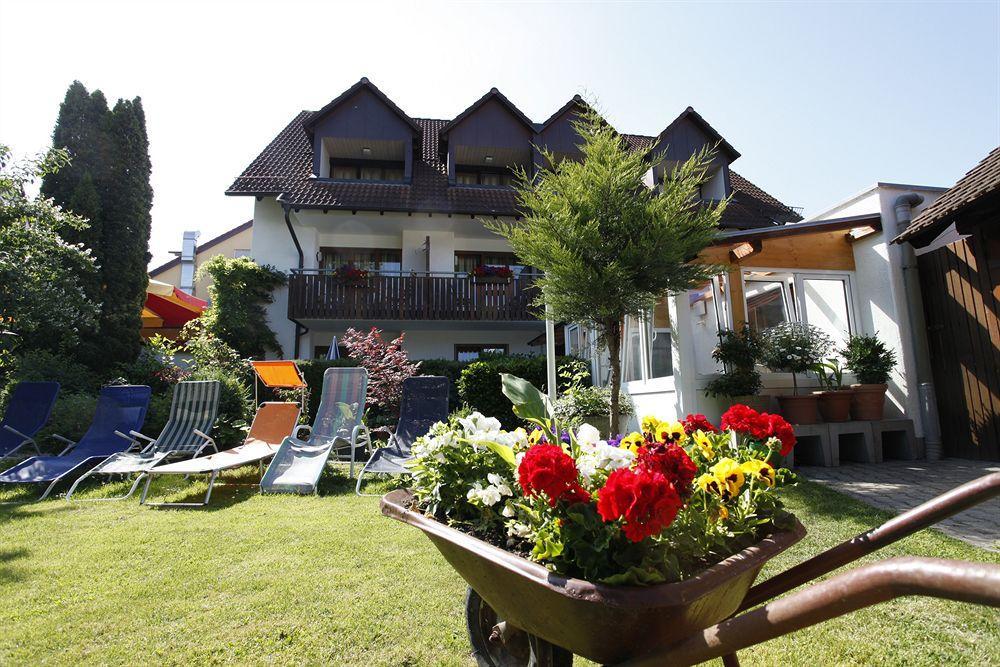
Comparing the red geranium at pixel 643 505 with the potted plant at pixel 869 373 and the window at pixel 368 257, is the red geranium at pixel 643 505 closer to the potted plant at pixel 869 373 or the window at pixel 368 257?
the potted plant at pixel 869 373

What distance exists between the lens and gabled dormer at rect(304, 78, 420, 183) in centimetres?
1309

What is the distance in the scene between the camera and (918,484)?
4594 mm

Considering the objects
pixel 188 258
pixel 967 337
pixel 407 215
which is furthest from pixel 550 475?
pixel 188 258

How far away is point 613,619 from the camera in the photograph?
1.10 meters

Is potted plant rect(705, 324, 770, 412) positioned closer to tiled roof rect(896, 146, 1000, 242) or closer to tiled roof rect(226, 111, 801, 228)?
tiled roof rect(896, 146, 1000, 242)

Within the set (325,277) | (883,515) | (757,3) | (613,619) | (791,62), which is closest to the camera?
(613,619)

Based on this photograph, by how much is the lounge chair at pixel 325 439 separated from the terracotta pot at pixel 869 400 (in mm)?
6103

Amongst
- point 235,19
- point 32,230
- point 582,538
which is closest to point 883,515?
point 582,538

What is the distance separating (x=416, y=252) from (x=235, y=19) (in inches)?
380

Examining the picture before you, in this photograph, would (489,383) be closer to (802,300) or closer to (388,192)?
(802,300)

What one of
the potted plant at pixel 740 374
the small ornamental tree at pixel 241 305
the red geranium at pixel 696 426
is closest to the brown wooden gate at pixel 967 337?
the potted plant at pixel 740 374

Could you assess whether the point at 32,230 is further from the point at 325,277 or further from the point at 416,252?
the point at 416,252

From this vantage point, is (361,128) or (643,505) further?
(361,128)

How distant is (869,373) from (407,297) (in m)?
9.42
